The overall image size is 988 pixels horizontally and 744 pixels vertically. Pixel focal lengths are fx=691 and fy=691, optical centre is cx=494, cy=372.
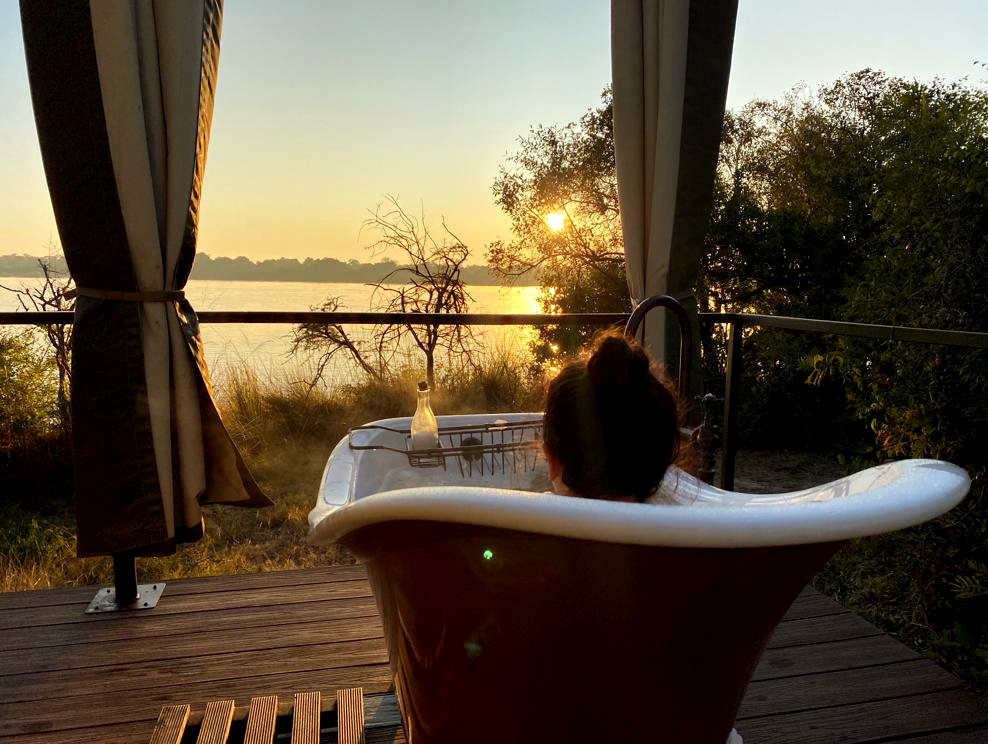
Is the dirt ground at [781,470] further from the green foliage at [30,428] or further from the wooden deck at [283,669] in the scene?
the green foliage at [30,428]

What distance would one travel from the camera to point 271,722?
1.26m

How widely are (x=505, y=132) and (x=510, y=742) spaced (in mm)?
5673

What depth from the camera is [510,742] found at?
0.77 meters

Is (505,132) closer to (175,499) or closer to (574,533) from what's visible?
(175,499)

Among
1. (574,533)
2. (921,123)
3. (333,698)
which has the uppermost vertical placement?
(921,123)

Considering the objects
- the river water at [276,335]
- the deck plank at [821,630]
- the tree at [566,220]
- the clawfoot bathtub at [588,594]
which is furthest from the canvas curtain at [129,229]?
the tree at [566,220]

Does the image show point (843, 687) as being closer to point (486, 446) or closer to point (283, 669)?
point (486, 446)

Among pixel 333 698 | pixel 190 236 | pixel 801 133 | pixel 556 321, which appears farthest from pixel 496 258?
pixel 333 698

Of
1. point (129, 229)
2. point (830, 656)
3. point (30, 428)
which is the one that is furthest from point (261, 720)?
point (30, 428)

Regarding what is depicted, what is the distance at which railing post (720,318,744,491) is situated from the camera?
2110mm

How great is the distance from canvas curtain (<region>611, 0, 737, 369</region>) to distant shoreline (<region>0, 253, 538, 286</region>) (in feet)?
8.13

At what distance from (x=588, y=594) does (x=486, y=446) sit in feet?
3.93

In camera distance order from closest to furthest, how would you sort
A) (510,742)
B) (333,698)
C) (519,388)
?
(510,742), (333,698), (519,388)

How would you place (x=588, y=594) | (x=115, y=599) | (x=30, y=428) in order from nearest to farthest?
(x=588, y=594)
(x=115, y=599)
(x=30, y=428)
